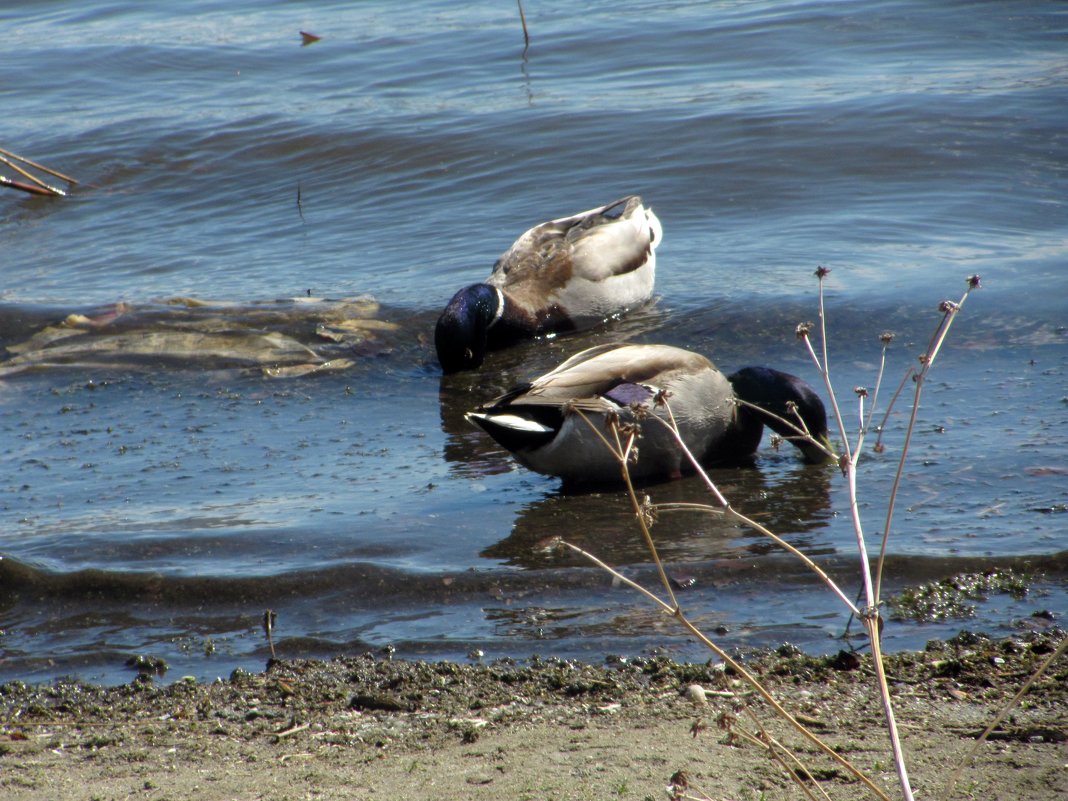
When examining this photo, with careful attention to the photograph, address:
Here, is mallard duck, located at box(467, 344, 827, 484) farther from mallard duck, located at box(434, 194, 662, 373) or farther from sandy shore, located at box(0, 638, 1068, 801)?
mallard duck, located at box(434, 194, 662, 373)

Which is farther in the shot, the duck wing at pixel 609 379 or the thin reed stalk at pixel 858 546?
the duck wing at pixel 609 379

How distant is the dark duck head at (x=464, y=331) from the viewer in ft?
24.2

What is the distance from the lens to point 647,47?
15203mm

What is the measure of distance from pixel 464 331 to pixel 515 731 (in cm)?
451

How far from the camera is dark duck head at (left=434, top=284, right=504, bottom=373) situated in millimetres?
7387

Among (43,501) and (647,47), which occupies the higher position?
(647,47)

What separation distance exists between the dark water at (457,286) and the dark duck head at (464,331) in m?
0.14

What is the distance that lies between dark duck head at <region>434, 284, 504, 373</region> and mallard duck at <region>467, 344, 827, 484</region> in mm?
1803

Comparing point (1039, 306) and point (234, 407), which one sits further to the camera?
point (1039, 306)

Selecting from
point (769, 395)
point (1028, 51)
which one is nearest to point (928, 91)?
point (1028, 51)

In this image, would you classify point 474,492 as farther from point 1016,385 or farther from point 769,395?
point 1016,385

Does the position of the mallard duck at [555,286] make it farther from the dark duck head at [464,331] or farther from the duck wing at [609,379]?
the duck wing at [609,379]

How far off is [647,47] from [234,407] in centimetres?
1001

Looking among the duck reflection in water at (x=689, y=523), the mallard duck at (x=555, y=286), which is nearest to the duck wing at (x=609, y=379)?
the duck reflection in water at (x=689, y=523)
